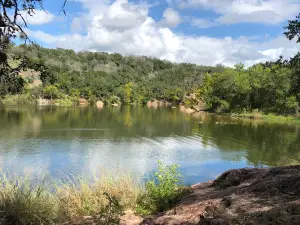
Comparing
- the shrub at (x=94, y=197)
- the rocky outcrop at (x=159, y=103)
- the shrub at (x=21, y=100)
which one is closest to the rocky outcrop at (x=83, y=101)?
the shrub at (x=21, y=100)

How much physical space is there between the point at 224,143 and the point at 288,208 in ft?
79.8

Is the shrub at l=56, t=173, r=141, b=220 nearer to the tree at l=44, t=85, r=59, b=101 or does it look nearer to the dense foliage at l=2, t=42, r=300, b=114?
the dense foliage at l=2, t=42, r=300, b=114

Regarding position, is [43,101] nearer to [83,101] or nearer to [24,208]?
[83,101]

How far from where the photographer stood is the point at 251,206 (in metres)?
5.21

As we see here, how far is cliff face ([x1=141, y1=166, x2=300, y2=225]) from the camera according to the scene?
14.4 ft

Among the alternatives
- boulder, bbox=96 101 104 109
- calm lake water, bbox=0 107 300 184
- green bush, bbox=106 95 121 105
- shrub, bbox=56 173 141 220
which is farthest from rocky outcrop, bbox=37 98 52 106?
shrub, bbox=56 173 141 220

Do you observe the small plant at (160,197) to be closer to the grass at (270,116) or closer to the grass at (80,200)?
the grass at (80,200)

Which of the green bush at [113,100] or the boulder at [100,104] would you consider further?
the green bush at [113,100]

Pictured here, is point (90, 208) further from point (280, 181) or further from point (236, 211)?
point (280, 181)

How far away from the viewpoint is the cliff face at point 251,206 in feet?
14.4

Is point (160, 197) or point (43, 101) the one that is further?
point (43, 101)

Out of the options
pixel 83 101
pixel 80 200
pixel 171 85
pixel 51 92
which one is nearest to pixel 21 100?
pixel 51 92

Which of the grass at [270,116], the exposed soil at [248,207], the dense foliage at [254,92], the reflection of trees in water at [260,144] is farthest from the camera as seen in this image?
the dense foliage at [254,92]

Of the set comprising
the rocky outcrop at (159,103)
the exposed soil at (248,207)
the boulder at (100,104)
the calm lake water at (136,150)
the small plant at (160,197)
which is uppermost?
the rocky outcrop at (159,103)
